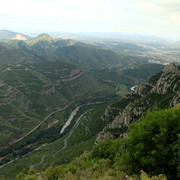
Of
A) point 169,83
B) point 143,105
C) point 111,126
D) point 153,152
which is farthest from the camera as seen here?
point 169,83

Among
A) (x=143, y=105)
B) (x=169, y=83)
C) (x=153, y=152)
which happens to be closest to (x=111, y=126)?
(x=143, y=105)

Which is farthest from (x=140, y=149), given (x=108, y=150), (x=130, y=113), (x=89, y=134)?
(x=89, y=134)

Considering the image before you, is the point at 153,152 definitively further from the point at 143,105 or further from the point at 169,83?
the point at 169,83

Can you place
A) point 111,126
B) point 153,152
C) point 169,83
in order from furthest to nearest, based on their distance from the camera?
point 169,83 → point 111,126 → point 153,152

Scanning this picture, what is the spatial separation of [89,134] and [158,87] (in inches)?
3157

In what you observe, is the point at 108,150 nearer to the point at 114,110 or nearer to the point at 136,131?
the point at 136,131

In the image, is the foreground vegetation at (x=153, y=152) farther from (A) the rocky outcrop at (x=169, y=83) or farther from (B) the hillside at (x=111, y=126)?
(A) the rocky outcrop at (x=169, y=83)

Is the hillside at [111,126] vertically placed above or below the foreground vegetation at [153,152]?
below

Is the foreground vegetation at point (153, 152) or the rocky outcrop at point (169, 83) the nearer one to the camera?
the foreground vegetation at point (153, 152)

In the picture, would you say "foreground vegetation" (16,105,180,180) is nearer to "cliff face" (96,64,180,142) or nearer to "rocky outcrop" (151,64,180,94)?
"cliff face" (96,64,180,142)

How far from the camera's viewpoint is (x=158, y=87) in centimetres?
13250

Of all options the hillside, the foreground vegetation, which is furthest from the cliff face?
the foreground vegetation

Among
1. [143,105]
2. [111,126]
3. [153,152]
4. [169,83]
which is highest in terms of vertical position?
[153,152]

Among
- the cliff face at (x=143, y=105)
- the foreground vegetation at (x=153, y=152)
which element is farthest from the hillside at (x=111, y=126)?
the foreground vegetation at (x=153, y=152)
